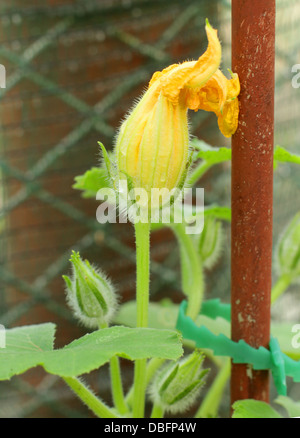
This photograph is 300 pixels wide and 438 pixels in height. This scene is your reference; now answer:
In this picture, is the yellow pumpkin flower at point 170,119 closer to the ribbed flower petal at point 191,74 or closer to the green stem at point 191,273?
the ribbed flower petal at point 191,74

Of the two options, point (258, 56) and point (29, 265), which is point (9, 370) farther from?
point (29, 265)

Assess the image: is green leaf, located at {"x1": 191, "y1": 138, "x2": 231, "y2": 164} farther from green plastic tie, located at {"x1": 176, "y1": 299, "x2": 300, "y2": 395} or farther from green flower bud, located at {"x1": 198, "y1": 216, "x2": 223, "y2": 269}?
green plastic tie, located at {"x1": 176, "y1": 299, "x2": 300, "y2": 395}

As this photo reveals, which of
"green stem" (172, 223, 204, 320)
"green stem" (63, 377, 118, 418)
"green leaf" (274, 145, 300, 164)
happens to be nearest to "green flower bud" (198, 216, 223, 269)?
"green stem" (172, 223, 204, 320)

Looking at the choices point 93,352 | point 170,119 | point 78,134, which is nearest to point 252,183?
point 170,119

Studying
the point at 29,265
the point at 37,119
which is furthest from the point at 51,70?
the point at 29,265

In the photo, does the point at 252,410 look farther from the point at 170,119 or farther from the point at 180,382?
the point at 170,119
